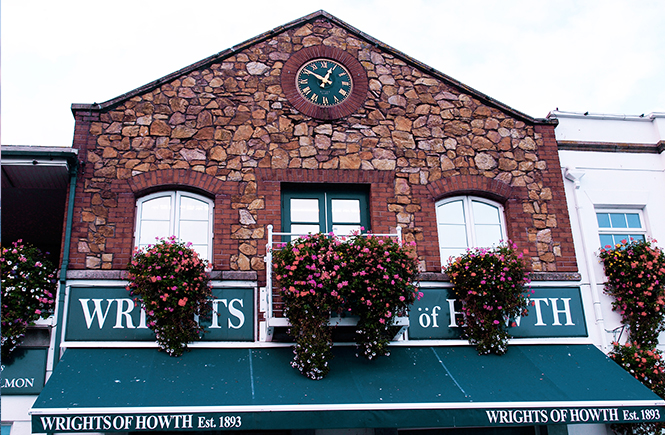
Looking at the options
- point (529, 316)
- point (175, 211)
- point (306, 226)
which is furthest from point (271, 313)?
point (529, 316)

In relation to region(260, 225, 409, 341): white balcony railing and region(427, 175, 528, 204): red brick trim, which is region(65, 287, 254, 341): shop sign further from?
region(427, 175, 528, 204): red brick trim

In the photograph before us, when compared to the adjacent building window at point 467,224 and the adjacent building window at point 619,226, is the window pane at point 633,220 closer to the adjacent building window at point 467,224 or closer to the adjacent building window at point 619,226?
the adjacent building window at point 619,226

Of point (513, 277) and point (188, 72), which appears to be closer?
point (513, 277)

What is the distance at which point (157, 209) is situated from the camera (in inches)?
368

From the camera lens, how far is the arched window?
920 centimetres

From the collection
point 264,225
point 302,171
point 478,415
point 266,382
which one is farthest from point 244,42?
point 478,415

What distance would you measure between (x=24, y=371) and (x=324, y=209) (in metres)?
4.83

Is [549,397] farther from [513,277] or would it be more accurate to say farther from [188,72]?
[188,72]

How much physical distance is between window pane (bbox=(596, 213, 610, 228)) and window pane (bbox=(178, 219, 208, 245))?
21.8ft

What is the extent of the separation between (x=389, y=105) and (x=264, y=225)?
3043 millimetres

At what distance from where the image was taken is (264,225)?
926 cm

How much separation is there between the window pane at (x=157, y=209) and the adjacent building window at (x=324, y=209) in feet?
5.94

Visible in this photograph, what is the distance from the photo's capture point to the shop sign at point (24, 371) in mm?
7957

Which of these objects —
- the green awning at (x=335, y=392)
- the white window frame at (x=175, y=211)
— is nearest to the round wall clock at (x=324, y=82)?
the white window frame at (x=175, y=211)
